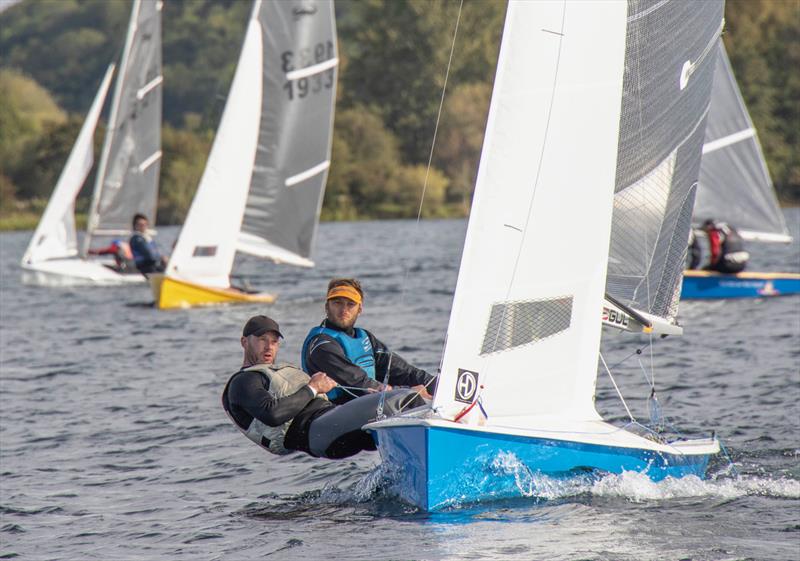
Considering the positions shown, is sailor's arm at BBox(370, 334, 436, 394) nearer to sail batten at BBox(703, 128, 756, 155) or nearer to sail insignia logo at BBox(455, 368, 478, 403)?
sail insignia logo at BBox(455, 368, 478, 403)

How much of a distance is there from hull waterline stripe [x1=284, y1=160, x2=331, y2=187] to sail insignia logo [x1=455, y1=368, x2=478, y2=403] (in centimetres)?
1353

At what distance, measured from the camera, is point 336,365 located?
736 centimetres

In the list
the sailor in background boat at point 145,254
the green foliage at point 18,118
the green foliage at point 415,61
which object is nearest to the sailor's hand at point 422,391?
the sailor in background boat at point 145,254

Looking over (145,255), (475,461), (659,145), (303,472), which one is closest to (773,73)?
(145,255)

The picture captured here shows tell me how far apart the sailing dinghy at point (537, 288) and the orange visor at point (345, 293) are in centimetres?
86

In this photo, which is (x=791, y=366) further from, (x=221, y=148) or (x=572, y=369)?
(x=221, y=148)

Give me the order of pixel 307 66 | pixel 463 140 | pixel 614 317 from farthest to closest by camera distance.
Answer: pixel 463 140, pixel 307 66, pixel 614 317

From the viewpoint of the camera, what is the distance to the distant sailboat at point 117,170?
2298 cm

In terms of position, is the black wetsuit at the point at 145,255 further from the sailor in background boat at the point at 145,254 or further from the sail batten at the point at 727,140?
the sail batten at the point at 727,140

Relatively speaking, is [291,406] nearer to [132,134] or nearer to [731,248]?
[731,248]

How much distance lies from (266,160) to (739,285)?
7008mm

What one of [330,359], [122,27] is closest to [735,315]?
[330,359]

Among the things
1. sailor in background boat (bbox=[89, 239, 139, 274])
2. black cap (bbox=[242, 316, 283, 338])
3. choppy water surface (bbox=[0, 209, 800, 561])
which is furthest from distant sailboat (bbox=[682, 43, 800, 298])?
black cap (bbox=[242, 316, 283, 338])

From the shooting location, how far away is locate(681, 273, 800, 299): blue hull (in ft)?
58.5
